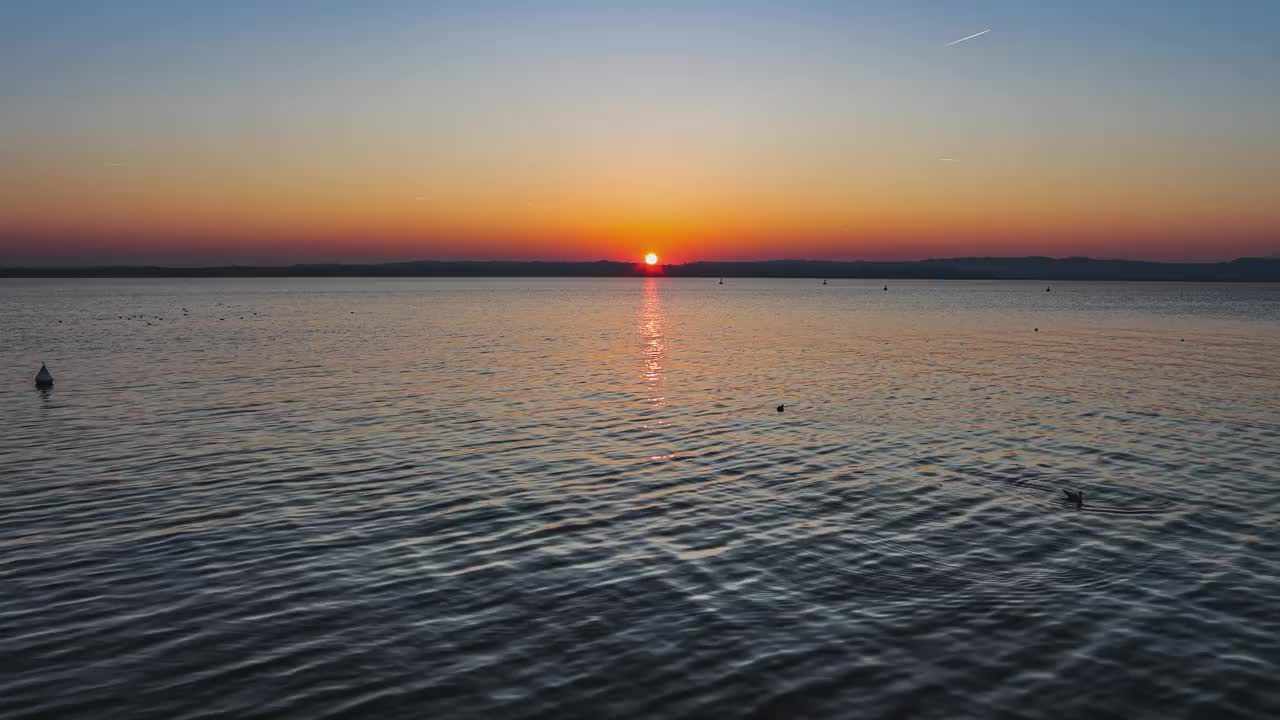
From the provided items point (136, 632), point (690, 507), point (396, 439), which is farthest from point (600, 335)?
point (136, 632)

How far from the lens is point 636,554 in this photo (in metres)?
19.2

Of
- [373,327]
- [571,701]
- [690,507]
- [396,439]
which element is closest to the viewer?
[571,701]

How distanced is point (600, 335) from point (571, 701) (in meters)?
84.4

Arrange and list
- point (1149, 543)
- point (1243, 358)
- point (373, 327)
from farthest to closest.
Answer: point (373, 327) < point (1243, 358) < point (1149, 543)

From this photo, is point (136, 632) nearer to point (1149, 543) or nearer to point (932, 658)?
point (932, 658)

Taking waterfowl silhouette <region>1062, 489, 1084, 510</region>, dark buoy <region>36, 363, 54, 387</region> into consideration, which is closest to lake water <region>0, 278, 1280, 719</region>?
waterfowl silhouette <region>1062, 489, 1084, 510</region>

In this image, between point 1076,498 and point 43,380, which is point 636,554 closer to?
point 1076,498

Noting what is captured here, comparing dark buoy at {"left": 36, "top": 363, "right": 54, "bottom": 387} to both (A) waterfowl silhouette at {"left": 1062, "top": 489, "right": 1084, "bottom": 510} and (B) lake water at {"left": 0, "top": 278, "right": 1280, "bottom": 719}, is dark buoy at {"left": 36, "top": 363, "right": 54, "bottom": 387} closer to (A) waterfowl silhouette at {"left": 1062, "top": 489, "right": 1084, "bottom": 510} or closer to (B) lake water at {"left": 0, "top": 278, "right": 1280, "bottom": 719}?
(B) lake water at {"left": 0, "top": 278, "right": 1280, "bottom": 719}

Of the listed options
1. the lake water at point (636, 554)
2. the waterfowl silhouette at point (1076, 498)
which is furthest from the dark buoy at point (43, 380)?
the waterfowl silhouette at point (1076, 498)

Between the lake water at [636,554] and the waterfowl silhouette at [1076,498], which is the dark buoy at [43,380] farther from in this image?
the waterfowl silhouette at [1076,498]

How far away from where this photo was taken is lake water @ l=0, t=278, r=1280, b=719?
13.0 m

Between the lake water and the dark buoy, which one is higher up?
the dark buoy

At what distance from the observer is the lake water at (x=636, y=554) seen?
1301cm

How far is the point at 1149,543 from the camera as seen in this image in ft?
66.4
